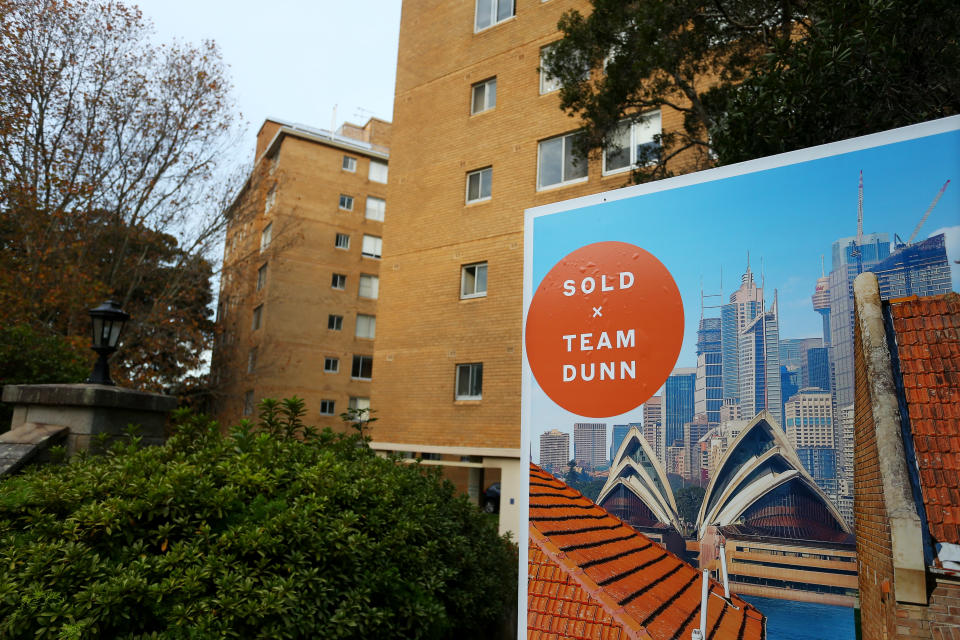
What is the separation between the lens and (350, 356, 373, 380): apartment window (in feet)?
112

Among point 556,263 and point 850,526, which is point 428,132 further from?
point 850,526

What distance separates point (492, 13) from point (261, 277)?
20120 millimetres

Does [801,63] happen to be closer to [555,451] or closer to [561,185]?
[555,451]

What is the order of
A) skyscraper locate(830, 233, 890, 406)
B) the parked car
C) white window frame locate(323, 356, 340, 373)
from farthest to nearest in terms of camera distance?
white window frame locate(323, 356, 340, 373) → the parked car → skyscraper locate(830, 233, 890, 406)

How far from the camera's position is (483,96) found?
17766mm

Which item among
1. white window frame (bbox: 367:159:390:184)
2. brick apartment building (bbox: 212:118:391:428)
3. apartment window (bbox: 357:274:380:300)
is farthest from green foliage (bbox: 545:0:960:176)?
white window frame (bbox: 367:159:390:184)

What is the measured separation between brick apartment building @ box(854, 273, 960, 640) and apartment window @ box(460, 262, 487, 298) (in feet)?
46.8

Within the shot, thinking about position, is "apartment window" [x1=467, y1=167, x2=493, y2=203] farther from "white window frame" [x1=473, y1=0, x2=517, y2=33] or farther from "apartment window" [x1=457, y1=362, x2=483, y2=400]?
"apartment window" [x1=457, y1=362, x2=483, y2=400]

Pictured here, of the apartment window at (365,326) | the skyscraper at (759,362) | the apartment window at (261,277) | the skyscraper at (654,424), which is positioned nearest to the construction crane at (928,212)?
the skyscraper at (759,362)

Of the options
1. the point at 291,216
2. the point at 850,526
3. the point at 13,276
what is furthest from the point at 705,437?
the point at 291,216

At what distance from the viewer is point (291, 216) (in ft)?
102

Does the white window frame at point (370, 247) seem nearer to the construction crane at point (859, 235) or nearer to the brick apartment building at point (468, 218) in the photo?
the brick apartment building at point (468, 218)

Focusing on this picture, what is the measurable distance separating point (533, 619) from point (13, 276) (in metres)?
16.7

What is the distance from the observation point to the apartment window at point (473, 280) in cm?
1650
